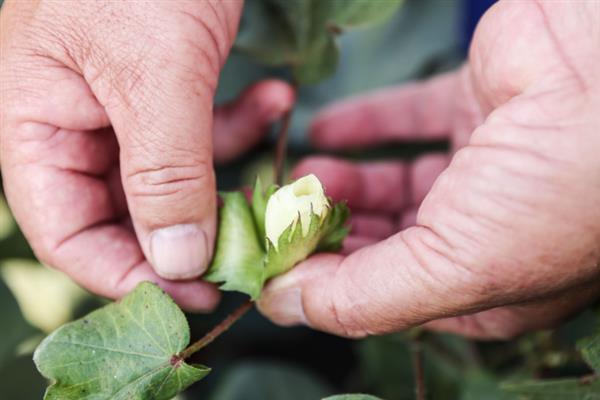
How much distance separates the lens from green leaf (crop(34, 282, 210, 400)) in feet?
1.82

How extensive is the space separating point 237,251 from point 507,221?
0.26m

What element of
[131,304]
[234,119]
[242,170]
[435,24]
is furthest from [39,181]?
[435,24]

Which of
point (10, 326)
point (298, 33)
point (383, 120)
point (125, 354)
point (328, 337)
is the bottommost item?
point (328, 337)

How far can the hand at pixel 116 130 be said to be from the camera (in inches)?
22.5

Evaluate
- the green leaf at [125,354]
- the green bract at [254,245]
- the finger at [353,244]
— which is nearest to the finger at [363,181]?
the finger at [353,244]

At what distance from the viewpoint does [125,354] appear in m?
0.57

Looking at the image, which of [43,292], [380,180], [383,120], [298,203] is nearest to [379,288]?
[298,203]

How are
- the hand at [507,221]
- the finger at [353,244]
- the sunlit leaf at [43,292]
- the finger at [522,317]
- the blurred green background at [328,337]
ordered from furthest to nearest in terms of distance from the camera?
the sunlit leaf at [43,292]
the blurred green background at [328,337]
the finger at [353,244]
the finger at [522,317]
the hand at [507,221]

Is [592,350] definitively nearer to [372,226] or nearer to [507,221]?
[507,221]

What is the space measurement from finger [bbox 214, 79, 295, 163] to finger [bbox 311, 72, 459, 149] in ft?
0.45

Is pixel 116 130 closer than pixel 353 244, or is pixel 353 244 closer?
pixel 116 130

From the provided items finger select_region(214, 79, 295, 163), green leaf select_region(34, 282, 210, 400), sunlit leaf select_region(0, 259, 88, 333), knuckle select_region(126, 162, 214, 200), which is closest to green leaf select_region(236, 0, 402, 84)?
finger select_region(214, 79, 295, 163)

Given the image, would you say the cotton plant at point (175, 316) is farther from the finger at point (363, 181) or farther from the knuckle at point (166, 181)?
the finger at point (363, 181)

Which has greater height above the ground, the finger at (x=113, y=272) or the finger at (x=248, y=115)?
the finger at (x=248, y=115)
